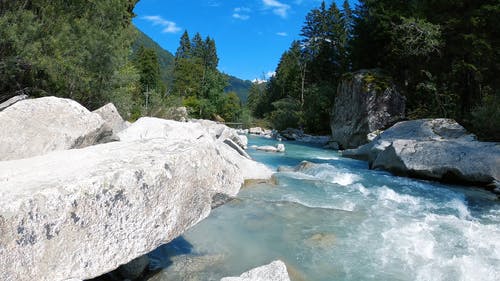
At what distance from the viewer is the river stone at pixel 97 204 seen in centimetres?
288

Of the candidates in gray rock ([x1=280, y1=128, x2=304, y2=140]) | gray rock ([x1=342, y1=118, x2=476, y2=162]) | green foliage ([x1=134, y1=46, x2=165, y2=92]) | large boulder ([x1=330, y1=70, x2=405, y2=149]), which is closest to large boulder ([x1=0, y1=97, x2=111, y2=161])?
gray rock ([x1=342, y1=118, x2=476, y2=162])

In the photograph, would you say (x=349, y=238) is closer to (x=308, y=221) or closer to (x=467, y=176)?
(x=308, y=221)

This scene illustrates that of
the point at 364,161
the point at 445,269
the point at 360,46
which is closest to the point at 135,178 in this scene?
the point at 445,269

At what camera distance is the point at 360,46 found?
1254 inches

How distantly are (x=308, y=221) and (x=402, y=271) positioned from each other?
7.64 ft

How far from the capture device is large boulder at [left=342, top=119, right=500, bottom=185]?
11.2 metres

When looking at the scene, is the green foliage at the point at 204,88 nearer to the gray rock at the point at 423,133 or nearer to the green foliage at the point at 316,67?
the green foliage at the point at 316,67

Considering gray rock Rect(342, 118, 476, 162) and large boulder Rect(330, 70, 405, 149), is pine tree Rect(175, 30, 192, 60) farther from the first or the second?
gray rock Rect(342, 118, 476, 162)

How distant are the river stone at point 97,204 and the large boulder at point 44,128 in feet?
4.45

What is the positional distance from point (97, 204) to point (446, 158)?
1177 cm

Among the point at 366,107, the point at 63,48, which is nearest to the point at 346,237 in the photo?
the point at 63,48

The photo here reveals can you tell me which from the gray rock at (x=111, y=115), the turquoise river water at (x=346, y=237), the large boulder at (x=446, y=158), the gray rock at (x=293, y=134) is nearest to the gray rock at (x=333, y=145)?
the gray rock at (x=293, y=134)

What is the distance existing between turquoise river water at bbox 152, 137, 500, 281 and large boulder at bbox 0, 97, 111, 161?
2264 mm

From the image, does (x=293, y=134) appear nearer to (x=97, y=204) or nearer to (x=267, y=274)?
(x=267, y=274)
